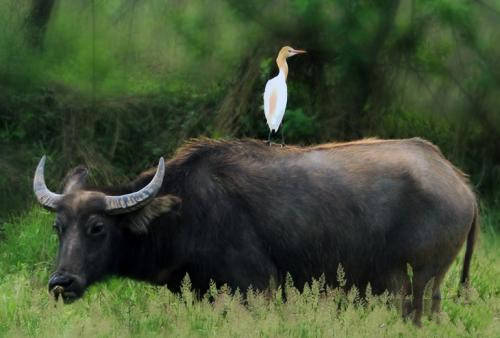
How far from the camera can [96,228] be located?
646 cm

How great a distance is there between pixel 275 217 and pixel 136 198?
2.91 feet

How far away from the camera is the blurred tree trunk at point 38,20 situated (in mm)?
10172

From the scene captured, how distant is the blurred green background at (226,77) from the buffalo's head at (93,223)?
3453 millimetres

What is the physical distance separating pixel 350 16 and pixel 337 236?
135 inches

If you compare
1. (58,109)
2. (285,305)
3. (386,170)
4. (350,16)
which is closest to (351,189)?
(386,170)

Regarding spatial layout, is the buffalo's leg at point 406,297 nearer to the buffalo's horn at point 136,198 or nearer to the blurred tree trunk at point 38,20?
the buffalo's horn at point 136,198

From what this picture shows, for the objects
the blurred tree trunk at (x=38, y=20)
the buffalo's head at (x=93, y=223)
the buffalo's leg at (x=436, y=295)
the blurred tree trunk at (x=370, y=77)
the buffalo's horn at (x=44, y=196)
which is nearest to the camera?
the buffalo's head at (x=93, y=223)

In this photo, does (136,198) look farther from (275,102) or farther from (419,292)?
(419,292)

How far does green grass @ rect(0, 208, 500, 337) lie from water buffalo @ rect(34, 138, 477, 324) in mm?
200

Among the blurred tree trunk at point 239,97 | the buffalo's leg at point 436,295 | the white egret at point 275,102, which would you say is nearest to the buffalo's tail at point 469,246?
the buffalo's leg at point 436,295

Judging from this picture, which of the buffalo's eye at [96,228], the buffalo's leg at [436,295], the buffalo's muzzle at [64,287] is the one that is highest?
the buffalo's eye at [96,228]

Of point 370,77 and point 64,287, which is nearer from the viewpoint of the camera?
point 64,287

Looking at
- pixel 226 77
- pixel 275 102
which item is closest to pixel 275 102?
pixel 275 102

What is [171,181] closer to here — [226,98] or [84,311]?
[84,311]
